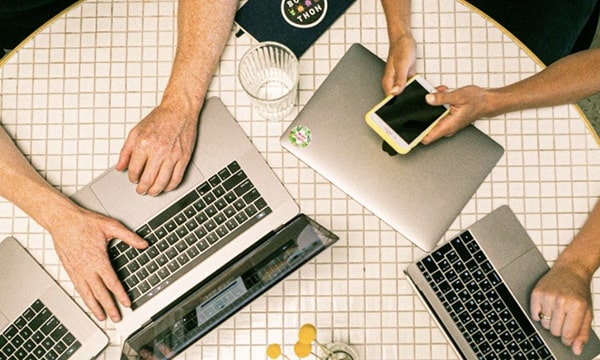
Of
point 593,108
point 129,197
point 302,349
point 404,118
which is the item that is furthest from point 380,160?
point 593,108

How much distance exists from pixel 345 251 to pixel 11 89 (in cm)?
82

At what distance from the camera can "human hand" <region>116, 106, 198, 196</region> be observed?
126cm

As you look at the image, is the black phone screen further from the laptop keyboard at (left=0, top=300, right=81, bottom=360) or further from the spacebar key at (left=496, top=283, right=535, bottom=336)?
the laptop keyboard at (left=0, top=300, right=81, bottom=360)

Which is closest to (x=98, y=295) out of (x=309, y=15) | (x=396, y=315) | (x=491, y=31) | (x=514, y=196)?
(x=396, y=315)

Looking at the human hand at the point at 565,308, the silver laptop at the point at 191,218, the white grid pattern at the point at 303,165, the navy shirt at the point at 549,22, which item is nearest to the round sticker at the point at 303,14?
the white grid pattern at the point at 303,165

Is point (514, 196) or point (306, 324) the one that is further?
point (514, 196)

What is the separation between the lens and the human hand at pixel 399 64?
1245 millimetres

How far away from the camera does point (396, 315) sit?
4.14ft

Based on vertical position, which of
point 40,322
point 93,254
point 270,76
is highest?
point 270,76

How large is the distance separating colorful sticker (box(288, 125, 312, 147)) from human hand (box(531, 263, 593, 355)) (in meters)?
0.55

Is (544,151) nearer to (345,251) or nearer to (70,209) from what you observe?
(345,251)

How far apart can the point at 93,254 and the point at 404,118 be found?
0.69 m

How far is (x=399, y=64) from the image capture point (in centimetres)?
126

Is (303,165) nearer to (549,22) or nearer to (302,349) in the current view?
(302,349)
